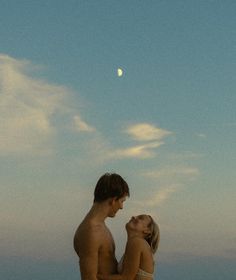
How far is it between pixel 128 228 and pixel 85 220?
92 centimetres

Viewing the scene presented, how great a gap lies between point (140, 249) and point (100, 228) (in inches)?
36.2

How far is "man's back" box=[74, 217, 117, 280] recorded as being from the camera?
12.4m

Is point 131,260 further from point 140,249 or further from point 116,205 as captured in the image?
point 116,205

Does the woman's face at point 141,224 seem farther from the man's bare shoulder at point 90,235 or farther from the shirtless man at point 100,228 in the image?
the man's bare shoulder at point 90,235

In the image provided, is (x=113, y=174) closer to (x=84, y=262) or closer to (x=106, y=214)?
(x=106, y=214)

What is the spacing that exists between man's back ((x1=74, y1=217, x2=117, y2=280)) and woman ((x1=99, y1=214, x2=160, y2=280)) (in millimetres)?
Result: 265

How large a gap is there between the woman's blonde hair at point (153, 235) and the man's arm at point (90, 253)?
1.09m

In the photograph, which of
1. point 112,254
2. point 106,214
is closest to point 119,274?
point 112,254

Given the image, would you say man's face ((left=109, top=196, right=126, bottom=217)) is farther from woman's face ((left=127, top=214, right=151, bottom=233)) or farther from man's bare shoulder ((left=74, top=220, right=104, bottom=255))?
woman's face ((left=127, top=214, right=151, bottom=233))

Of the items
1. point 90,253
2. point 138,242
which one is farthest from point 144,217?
point 90,253

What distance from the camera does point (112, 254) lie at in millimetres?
12688

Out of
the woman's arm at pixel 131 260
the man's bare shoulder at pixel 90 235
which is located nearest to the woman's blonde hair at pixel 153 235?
the woman's arm at pixel 131 260

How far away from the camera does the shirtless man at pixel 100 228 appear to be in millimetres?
12398

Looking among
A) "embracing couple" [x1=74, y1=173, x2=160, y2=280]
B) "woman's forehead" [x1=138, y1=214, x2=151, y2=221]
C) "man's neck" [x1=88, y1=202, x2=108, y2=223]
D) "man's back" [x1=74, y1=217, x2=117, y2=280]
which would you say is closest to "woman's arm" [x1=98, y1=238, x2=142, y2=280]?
"embracing couple" [x1=74, y1=173, x2=160, y2=280]
